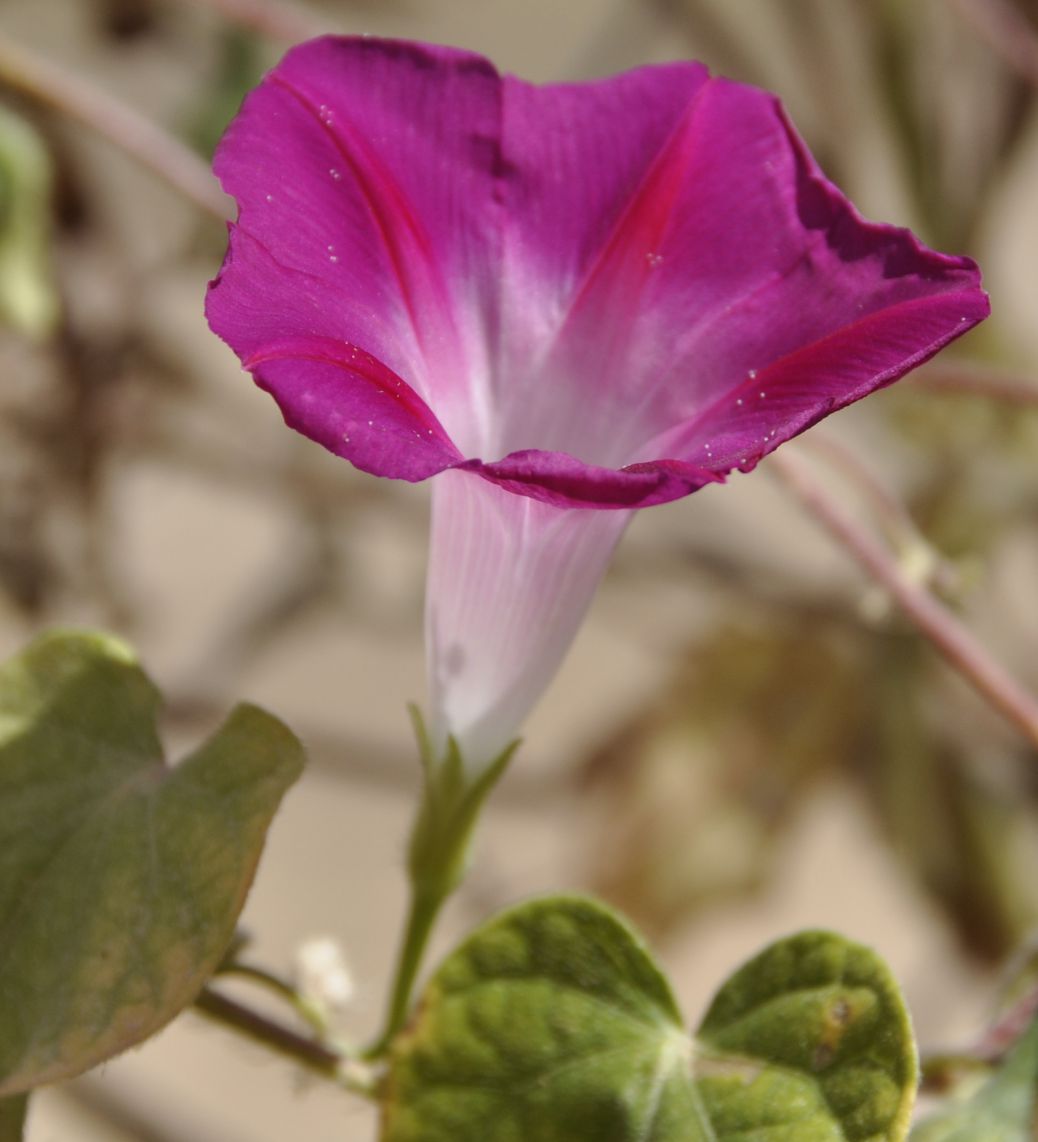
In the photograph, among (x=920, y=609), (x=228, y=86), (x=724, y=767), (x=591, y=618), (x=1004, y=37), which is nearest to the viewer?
(x=920, y=609)

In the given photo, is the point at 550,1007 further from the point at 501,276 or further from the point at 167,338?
the point at 167,338

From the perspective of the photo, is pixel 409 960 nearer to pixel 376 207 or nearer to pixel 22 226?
pixel 376 207

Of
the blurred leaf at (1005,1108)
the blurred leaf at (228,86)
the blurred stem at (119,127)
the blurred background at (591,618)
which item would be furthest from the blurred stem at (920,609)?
the blurred leaf at (228,86)

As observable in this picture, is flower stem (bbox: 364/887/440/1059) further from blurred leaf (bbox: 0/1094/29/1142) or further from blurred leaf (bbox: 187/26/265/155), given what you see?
blurred leaf (bbox: 187/26/265/155)

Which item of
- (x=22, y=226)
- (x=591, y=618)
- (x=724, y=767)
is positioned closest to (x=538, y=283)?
(x=22, y=226)

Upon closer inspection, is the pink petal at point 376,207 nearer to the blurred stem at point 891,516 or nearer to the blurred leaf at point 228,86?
the blurred stem at point 891,516

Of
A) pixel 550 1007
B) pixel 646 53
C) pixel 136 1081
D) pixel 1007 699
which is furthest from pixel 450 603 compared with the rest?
pixel 646 53
